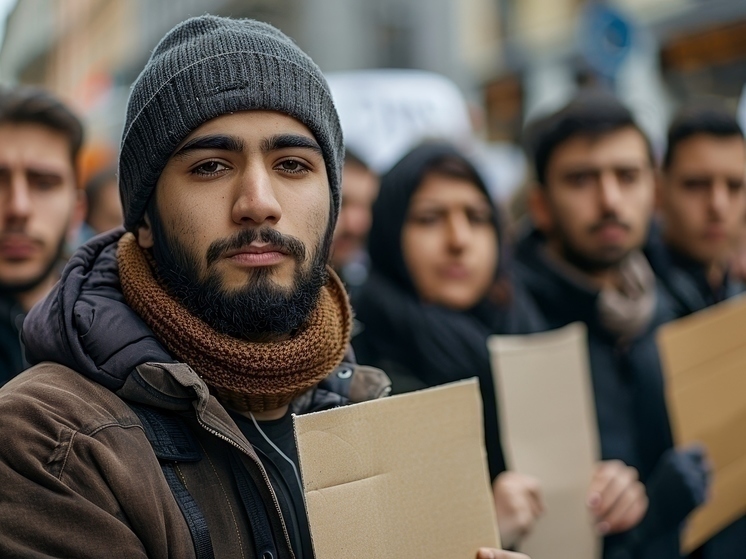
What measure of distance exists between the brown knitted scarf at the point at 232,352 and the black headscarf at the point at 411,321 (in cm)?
93


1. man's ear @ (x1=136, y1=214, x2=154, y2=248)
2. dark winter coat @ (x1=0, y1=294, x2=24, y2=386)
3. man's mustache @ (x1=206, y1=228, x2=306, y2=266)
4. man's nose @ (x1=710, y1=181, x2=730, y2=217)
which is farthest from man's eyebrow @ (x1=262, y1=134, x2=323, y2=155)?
man's nose @ (x1=710, y1=181, x2=730, y2=217)

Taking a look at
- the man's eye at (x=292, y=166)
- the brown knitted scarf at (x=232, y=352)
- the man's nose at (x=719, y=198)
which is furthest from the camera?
the man's nose at (x=719, y=198)

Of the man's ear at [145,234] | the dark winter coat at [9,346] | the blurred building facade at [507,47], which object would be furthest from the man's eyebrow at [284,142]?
the blurred building facade at [507,47]

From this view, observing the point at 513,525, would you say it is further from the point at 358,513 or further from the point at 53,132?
the point at 53,132

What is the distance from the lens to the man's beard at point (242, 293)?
1.69 metres

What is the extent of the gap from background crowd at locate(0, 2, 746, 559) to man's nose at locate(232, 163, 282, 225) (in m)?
1.00

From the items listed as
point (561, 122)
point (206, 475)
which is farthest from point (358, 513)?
point (561, 122)

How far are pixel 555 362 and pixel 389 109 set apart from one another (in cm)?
462

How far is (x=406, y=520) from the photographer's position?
1635 mm

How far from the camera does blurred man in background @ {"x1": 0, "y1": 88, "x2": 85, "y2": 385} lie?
2.85 metres

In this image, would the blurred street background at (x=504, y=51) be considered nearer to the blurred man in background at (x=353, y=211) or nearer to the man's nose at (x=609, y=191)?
the blurred man in background at (x=353, y=211)

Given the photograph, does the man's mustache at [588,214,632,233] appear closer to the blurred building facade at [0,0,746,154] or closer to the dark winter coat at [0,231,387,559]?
the dark winter coat at [0,231,387,559]

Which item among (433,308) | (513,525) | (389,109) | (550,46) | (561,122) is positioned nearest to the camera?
(513,525)

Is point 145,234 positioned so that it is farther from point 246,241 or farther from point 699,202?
point 699,202
